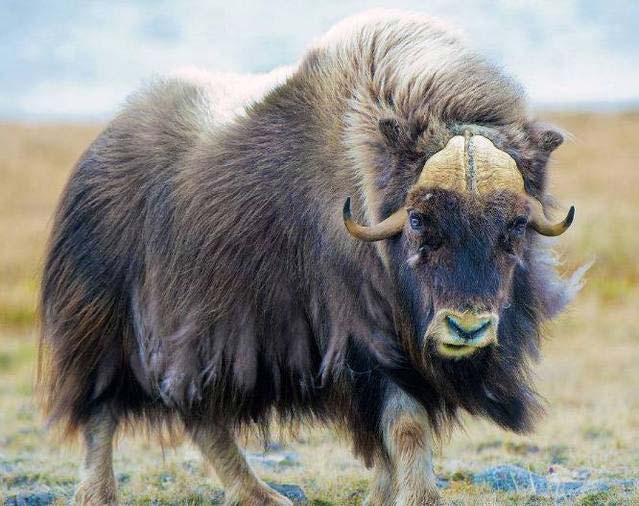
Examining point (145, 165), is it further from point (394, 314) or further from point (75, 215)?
point (394, 314)

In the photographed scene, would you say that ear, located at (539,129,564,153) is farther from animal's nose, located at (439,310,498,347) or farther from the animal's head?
animal's nose, located at (439,310,498,347)

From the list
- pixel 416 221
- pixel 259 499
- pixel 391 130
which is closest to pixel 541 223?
pixel 416 221

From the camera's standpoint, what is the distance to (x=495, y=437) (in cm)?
606

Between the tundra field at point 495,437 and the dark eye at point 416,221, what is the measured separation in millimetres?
708

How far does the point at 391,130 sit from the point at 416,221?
1.03 feet

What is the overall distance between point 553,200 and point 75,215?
1.85 metres

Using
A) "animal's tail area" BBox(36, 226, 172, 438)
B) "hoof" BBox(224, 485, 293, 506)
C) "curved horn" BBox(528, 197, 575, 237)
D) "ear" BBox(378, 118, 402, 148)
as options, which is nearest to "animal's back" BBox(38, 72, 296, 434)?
"animal's tail area" BBox(36, 226, 172, 438)

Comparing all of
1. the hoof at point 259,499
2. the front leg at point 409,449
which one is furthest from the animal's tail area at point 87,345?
the front leg at point 409,449

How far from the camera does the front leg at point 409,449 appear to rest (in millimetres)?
3570

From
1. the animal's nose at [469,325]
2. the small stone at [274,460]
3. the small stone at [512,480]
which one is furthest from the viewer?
Result: the small stone at [274,460]

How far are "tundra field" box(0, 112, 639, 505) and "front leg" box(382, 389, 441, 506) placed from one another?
560 millimetres

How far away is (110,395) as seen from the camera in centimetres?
443

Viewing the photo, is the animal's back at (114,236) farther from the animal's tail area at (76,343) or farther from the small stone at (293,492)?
the small stone at (293,492)

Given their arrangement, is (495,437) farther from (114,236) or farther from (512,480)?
(114,236)
